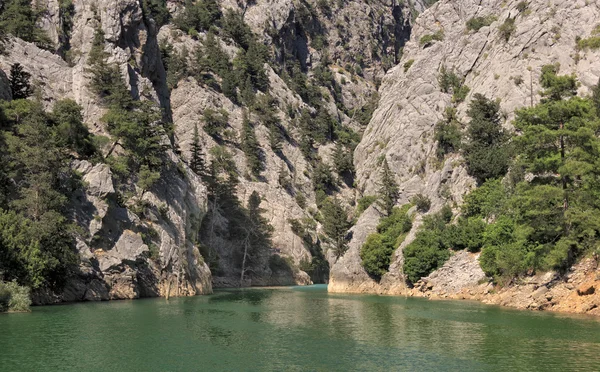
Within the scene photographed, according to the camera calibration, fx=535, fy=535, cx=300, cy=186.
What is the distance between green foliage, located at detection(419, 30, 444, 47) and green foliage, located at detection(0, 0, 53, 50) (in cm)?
8987

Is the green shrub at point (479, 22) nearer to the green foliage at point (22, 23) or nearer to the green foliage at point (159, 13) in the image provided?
the green foliage at point (159, 13)

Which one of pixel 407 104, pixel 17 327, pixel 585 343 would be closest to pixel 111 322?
pixel 17 327

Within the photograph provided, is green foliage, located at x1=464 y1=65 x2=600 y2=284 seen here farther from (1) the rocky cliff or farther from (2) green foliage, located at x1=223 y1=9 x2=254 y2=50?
(2) green foliage, located at x1=223 y1=9 x2=254 y2=50

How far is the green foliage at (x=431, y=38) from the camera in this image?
5472 inches

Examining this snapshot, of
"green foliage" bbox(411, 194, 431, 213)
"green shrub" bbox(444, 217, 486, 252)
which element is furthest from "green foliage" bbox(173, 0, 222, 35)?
"green shrub" bbox(444, 217, 486, 252)

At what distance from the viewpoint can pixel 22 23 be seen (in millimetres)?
99000

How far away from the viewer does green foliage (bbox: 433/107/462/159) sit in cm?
10362

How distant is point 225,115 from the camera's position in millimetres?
146625

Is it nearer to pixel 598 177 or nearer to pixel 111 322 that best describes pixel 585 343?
pixel 598 177

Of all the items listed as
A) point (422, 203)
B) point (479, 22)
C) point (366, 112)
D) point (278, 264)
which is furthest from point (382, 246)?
→ point (366, 112)

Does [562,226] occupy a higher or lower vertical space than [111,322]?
higher

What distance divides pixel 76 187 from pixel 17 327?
3530 centimetres

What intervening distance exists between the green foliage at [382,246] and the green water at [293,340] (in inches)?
1441

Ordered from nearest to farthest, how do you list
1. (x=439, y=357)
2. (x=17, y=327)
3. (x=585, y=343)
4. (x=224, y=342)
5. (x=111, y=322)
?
(x=439, y=357) < (x=585, y=343) < (x=224, y=342) < (x=17, y=327) < (x=111, y=322)
